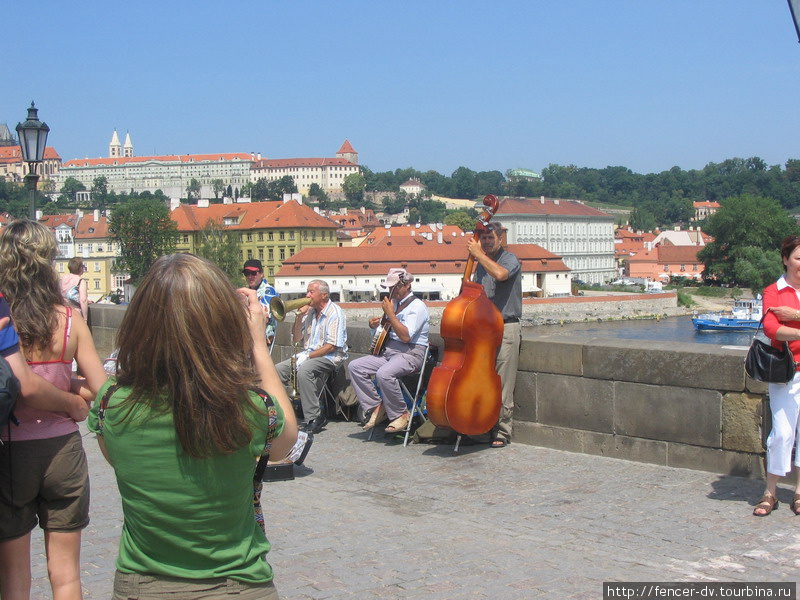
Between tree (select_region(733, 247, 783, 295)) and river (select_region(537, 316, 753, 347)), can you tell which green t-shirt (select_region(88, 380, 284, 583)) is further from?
tree (select_region(733, 247, 783, 295))

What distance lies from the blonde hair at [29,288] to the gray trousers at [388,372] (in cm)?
418

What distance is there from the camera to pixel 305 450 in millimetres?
6688

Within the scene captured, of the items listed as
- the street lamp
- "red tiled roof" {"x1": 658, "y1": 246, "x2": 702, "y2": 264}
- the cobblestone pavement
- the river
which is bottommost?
the river

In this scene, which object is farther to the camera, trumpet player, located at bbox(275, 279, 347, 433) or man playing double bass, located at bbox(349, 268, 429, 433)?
trumpet player, located at bbox(275, 279, 347, 433)

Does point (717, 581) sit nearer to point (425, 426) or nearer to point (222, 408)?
point (222, 408)

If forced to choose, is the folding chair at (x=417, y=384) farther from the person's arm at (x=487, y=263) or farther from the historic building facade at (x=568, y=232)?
the historic building facade at (x=568, y=232)

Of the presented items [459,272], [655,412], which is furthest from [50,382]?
[459,272]

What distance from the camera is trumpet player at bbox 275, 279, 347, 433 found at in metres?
8.52

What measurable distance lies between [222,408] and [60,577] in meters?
1.65

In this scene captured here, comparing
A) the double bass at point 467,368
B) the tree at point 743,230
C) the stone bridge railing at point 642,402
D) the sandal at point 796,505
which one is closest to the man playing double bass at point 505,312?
the stone bridge railing at point 642,402

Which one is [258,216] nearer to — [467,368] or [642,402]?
[467,368]

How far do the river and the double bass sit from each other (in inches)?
2551

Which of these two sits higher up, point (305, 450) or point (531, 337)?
point (531, 337)

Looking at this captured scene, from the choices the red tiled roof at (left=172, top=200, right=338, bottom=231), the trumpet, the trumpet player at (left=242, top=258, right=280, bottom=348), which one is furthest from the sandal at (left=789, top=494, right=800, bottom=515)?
the red tiled roof at (left=172, top=200, right=338, bottom=231)
